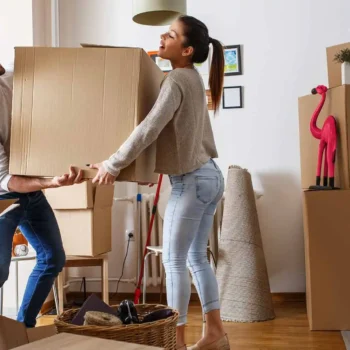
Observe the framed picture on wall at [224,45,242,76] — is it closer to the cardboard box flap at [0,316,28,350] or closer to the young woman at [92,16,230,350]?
the young woman at [92,16,230,350]

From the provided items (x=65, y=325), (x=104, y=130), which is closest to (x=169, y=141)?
(x=104, y=130)

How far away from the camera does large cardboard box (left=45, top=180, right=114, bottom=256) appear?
3.04 metres

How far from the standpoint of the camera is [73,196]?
3.06m

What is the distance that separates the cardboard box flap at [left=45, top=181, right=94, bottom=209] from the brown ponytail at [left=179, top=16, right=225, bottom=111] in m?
1.10

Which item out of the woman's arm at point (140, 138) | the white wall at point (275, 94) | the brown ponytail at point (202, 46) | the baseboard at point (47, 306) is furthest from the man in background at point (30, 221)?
the white wall at point (275, 94)

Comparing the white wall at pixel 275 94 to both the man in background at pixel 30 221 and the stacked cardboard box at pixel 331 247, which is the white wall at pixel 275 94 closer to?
the stacked cardboard box at pixel 331 247

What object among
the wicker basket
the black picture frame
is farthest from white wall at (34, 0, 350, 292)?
the wicker basket

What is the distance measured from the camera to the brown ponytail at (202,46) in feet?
6.70

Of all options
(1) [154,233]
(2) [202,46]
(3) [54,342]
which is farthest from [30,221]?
(1) [154,233]

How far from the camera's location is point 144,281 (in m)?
3.46

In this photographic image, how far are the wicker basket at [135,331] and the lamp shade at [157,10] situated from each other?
1.38 meters

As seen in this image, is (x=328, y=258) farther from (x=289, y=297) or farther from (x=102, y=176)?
(x=102, y=176)

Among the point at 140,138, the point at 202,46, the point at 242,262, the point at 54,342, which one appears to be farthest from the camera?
the point at 242,262

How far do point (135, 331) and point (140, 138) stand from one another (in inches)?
22.2
